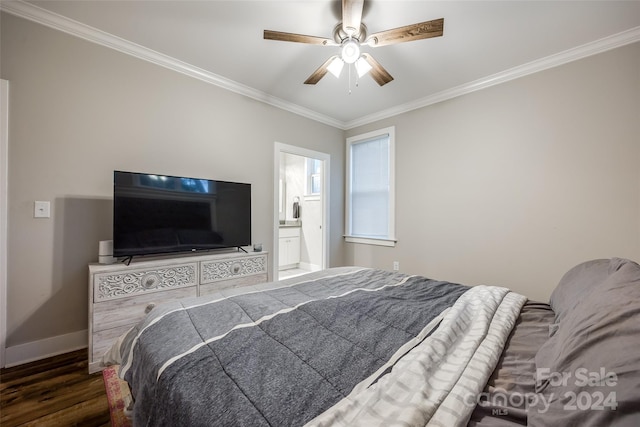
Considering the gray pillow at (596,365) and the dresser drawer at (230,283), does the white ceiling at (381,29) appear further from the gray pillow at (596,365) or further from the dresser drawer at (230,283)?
the dresser drawer at (230,283)

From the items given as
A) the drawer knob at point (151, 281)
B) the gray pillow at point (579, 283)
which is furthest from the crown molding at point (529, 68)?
the drawer knob at point (151, 281)

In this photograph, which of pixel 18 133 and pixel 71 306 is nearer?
pixel 18 133

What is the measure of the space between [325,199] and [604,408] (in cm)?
358

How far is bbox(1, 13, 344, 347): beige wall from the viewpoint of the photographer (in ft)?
6.22

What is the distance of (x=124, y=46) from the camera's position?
7.45ft

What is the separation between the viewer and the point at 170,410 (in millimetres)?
700

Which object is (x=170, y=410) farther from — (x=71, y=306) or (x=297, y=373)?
(x=71, y=306)

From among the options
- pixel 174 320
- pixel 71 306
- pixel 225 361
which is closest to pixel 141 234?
pixel 71 306

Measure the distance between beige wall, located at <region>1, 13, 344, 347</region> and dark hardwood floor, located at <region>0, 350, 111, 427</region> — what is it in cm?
27

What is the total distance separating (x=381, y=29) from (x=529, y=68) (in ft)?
5.34

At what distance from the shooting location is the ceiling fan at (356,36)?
1.64 metres

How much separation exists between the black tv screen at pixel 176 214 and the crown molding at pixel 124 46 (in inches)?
45.0

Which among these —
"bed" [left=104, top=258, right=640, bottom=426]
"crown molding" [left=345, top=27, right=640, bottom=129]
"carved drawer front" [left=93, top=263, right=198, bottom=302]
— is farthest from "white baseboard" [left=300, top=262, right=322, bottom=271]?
"bed" [left=104, top=258, right=640, bottom=426]

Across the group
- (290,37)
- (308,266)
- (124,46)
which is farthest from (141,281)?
(308,266)
